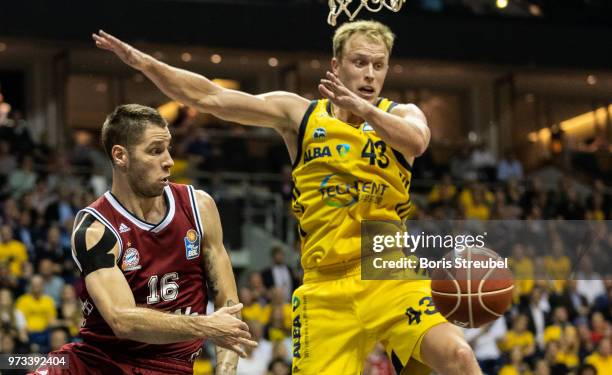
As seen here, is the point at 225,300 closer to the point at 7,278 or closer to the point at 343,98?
the point at 343,98

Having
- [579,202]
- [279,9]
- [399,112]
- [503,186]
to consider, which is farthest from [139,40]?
[399,112]

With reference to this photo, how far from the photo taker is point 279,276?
48.0 ft

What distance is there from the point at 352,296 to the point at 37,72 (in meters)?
16.6

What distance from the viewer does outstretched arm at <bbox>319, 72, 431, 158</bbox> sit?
5434 mm

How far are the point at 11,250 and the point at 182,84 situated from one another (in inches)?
313

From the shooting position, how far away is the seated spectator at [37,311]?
471 inches

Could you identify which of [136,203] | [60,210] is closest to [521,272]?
[60,210]

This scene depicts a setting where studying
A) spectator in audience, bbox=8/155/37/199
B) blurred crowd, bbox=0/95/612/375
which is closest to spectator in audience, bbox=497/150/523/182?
blurred crowd, bbox=0/95/612/375

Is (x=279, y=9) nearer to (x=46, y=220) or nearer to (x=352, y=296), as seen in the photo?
(x=46, y=220)

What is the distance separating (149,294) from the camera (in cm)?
541

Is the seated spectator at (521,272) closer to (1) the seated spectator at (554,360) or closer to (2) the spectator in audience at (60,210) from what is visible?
(1) the seated spectator at (554,360)

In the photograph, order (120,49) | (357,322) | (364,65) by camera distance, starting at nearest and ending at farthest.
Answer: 1. (120,49)
2. (357,322)
3. (364,65)

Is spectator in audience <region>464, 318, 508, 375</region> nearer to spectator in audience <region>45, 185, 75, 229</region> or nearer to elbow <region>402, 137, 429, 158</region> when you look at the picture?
spectator in audience <region>45, 185, 75, 229</region>

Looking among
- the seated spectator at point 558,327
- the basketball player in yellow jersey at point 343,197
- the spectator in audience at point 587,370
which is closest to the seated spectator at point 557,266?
the seated spectator at point 558,327
